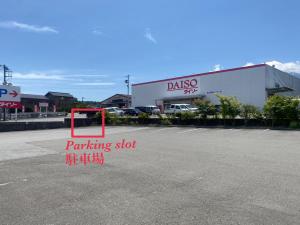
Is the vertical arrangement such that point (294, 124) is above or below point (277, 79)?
below

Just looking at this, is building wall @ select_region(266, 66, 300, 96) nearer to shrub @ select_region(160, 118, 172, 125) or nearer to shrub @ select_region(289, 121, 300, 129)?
shrub @ select_region(160, 118, 172, 125)

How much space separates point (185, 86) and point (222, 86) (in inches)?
280

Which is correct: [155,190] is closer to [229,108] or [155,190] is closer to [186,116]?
[229,108]

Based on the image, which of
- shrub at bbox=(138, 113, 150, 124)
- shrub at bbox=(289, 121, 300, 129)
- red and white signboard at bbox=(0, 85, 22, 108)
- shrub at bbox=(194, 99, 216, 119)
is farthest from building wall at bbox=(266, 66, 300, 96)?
red and white signboard at bbox=(0, 85, 22, 108)

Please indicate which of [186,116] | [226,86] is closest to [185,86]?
[226,86]

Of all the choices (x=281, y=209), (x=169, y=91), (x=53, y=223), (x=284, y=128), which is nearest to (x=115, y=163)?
(x=53, y=223)

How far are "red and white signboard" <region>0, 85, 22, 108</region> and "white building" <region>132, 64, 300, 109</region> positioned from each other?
18.2 m

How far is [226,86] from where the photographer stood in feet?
125

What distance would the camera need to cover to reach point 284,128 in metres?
18.5

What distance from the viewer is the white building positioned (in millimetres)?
34750

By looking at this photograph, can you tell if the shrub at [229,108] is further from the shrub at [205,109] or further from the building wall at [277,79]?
the building wall at [277,79]

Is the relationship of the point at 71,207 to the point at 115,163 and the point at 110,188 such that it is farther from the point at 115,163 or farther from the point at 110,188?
the point at 115,163

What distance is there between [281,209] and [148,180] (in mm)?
2742

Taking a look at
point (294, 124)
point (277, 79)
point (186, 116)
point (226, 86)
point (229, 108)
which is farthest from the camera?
point (226, 86)
